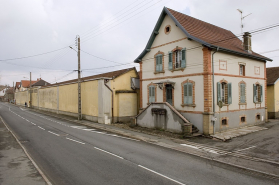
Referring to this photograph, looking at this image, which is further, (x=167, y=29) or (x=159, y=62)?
(x=159, y=62)

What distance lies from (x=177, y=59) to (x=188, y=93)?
3594mm

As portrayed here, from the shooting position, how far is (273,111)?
25.9 meters

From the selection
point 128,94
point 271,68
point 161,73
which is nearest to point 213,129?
point 161,73

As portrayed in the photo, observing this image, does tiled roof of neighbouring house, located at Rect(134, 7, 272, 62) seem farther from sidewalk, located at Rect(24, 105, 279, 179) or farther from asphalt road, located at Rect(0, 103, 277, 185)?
asphalt road, located at Rect(0, 103, 277, 185)

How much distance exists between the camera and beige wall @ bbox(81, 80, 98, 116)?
2462cm

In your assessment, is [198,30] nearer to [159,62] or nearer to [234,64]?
[234,64]

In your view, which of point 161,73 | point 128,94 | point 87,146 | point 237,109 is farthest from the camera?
point 128,94

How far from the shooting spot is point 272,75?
89.7 feet

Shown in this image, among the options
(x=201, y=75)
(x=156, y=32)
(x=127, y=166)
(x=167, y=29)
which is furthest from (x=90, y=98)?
(x=127, y=166)

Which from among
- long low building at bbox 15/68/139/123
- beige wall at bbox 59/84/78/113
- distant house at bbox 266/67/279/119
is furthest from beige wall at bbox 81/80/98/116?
distant house at bbox 266/67/279/119

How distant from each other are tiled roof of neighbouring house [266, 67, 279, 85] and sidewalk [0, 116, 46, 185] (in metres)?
28.0

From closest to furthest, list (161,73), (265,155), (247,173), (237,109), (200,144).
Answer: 1. (247,173)
2. (265,155)
3. (200,144)
4. (237,109)
5. (161,73)

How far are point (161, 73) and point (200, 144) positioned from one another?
8974mm

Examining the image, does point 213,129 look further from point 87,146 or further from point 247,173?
point 87,146
